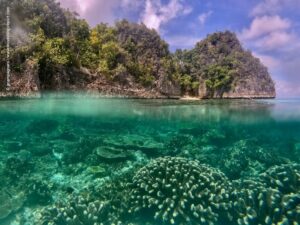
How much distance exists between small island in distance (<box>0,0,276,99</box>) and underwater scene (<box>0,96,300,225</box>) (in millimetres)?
9700

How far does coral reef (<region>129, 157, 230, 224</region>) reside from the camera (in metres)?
5.73

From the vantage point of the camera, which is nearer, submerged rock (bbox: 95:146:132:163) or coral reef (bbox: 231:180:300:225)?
coral reef (bbox: 231:180:300:225)

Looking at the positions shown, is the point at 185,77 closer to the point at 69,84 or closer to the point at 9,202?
the point at 69,84

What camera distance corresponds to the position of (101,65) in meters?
39.4

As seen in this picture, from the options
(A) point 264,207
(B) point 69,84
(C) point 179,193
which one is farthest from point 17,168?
(B) point 69,84

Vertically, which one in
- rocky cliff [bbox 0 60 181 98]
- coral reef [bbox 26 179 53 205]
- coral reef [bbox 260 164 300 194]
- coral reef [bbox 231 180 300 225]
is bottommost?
coral reef [bbox 26 179 53 205]

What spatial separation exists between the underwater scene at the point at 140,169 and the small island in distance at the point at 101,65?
31.8 ft

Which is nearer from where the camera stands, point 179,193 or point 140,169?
point 179,193

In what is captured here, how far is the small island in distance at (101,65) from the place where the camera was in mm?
29891

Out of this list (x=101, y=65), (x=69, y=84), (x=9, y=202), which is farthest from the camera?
(x=101, y=65)

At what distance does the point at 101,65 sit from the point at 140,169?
1332 inches

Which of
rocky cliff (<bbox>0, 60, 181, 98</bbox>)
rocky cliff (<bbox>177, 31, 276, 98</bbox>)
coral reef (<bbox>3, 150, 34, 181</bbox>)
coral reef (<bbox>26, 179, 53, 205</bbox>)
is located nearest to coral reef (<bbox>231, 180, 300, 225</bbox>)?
coral reef (<bbox>26, 179, 53, 205</bbox>)

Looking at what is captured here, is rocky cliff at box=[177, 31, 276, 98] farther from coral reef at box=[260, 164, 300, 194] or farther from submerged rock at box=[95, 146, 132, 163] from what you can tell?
coral reef at box=[260, 164, 300, 194]

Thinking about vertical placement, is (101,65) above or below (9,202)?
above
